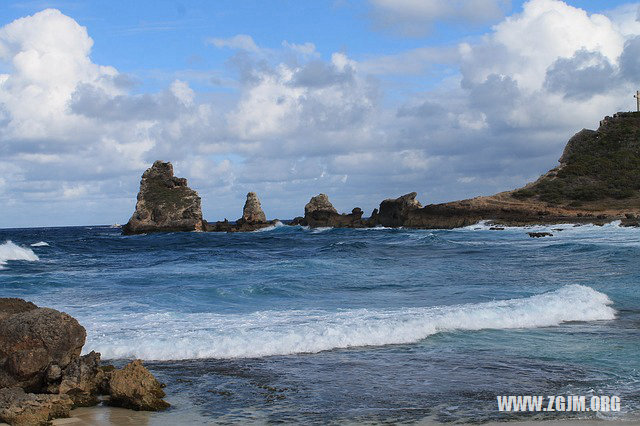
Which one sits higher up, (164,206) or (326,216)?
(164,206)

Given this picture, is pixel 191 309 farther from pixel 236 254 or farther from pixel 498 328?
pixel 236 254

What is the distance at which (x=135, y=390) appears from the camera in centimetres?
749

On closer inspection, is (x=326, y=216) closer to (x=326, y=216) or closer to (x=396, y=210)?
(x=326, y=216)

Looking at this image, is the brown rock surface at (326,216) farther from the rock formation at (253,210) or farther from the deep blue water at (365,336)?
the deep blue water at (365,336)

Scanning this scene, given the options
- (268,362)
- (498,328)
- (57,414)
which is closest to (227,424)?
(57,414)

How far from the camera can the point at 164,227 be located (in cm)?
8200

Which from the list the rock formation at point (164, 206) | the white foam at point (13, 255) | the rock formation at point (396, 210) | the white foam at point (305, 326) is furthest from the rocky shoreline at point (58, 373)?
the rock formation at point (164, 206)

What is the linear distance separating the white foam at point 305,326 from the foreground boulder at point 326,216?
65601 millimetres

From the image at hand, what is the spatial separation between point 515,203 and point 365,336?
59.4m

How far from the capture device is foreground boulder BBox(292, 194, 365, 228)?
81688 millimetres

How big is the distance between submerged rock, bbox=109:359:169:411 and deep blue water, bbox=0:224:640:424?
26 centimetres

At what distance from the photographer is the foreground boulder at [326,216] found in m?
81.7

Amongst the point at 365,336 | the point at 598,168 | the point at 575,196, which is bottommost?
the point at 365,336

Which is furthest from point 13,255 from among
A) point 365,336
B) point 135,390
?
point 135,390
